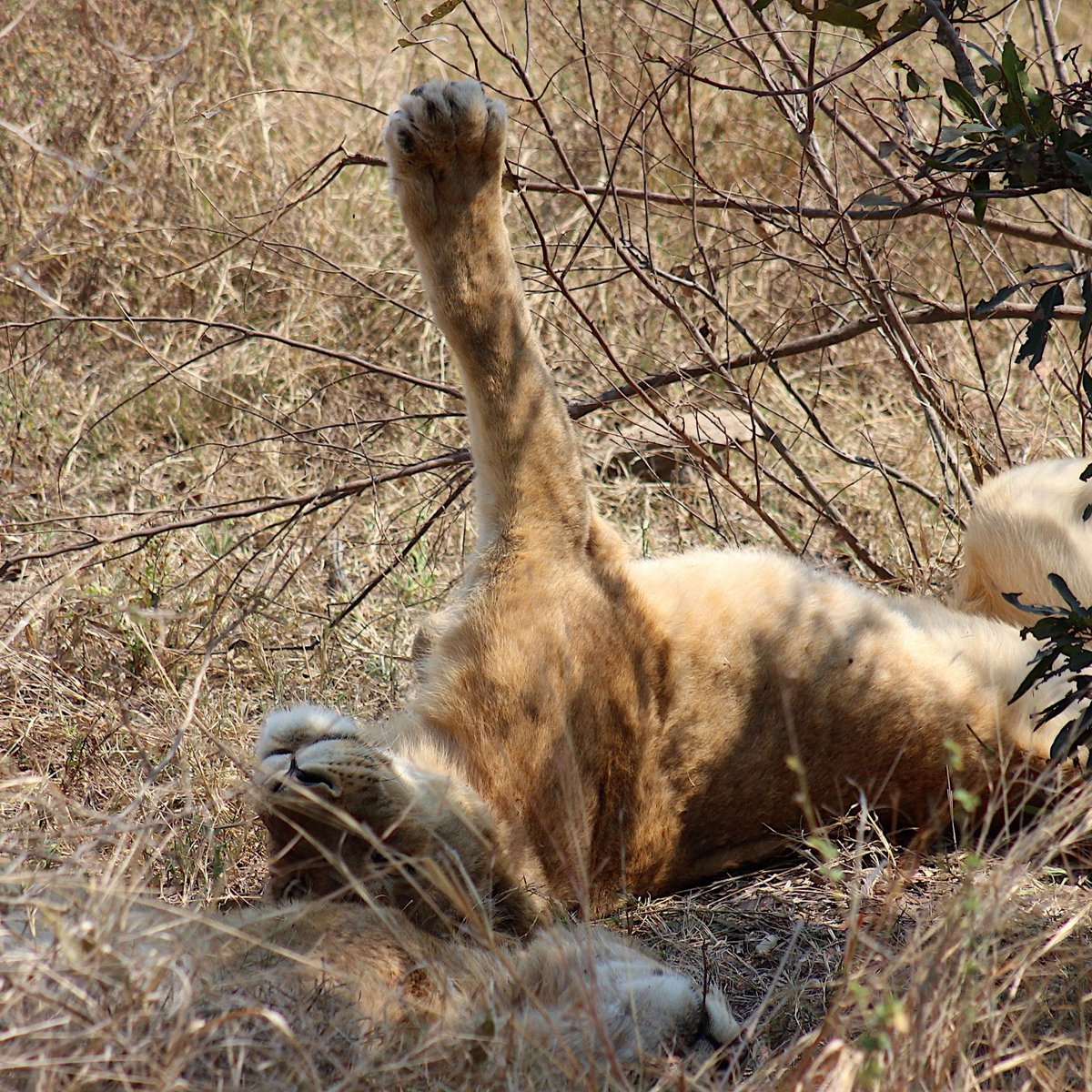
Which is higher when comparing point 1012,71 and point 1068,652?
point 1012,71

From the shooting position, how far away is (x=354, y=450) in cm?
376

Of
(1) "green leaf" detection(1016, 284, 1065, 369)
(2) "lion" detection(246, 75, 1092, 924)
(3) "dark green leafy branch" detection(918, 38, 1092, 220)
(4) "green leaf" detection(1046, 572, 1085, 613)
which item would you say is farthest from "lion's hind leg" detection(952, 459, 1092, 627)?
(3) "dark green leafy branch" detection(918, 38, 1092, 220)

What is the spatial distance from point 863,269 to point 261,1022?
2.58 m

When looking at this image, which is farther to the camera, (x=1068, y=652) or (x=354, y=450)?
(x=354, y=450)

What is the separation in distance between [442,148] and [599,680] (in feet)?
3.93

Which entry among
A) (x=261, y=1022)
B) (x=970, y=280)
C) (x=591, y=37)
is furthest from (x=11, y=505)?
(x=970, y=280)

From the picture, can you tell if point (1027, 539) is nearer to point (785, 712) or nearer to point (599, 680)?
point (785, 712)

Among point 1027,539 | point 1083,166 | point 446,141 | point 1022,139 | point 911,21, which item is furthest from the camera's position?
point 1027,539

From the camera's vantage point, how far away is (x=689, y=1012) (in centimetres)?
224

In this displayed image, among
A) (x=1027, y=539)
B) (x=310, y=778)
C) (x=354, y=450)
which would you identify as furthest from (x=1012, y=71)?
(x=354, y=450)

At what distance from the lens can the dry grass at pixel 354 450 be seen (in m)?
2.03

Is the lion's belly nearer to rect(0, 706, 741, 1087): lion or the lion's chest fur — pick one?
the lion's chest fur

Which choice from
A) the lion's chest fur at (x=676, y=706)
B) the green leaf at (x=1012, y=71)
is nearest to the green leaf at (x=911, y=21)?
the green leaf at (x=1012, y=71)

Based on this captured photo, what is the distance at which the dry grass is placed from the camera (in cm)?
203
